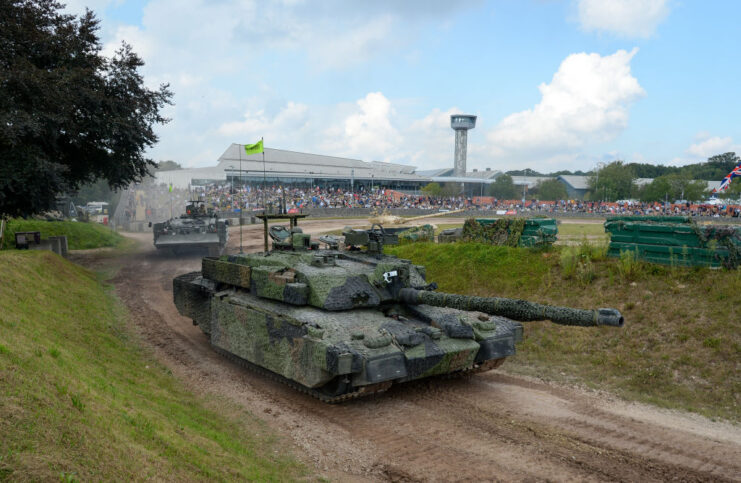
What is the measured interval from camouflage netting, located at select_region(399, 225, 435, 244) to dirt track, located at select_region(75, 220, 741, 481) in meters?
10.5

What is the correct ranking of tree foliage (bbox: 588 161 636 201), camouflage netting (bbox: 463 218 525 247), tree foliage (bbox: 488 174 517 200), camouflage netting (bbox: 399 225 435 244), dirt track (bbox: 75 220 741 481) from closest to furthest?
dirt track (bbox: 75 220 741 481) < camouflage netting (bbox: 463 218 525 247) < camouflage netting (bbox: 399 225 435 244) < tree foliage (bbox: 588 161 636 201) < tree foliage (bbox: 488 174 517 200)

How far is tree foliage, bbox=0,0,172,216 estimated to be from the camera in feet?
60.5

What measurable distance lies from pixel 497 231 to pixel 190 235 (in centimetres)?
1459

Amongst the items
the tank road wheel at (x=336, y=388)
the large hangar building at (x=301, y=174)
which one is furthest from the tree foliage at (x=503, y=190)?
the tank road wheel at (x=336, y=388)

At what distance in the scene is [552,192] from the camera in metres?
65.7

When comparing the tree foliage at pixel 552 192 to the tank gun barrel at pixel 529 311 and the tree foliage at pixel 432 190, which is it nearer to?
the tree foliage at pixel 432 190

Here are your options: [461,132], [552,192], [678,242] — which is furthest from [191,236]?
[461,132]

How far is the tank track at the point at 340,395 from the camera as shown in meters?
8.49

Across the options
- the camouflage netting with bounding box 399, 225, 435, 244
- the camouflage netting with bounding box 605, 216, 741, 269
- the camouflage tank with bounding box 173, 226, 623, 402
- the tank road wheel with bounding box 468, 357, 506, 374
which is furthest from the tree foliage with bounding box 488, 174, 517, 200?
the tank road wheel with bounding box 468, 357, 506, 374

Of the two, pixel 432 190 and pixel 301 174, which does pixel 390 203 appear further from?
pixel 432 190

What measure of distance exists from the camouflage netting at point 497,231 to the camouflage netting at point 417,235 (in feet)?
9.56

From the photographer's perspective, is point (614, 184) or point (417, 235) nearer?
point (417, 235)

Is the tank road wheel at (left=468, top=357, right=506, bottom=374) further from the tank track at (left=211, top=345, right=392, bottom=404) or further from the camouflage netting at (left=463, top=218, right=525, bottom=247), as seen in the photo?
the camouflage netting at (left=463, top=218, right=525, bottom=247)

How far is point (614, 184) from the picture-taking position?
57406 millimetres
